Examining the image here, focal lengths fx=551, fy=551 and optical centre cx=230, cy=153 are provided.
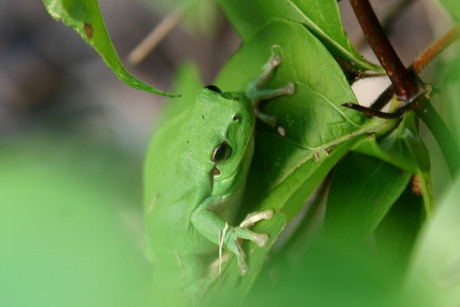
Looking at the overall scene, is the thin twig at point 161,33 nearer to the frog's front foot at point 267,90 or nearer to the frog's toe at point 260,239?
the frog's front foot at point 267,90

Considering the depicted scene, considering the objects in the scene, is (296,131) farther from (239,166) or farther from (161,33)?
(161,33)

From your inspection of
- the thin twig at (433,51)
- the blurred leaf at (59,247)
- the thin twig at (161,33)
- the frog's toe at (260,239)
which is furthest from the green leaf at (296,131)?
the thin twig at (161,33)

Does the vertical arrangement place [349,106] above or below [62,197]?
above

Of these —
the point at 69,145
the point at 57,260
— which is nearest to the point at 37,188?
the point at 57,260

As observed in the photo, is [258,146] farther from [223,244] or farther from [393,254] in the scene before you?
[393,254]

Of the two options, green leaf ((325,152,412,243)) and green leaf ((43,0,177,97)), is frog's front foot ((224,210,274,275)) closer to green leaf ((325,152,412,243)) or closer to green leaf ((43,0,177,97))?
green leaf ((325,152,412,243))

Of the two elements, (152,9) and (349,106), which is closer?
(349,106)
